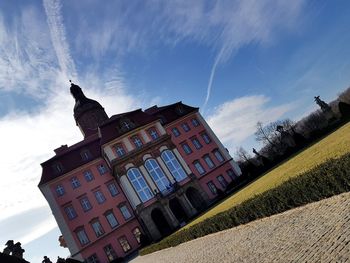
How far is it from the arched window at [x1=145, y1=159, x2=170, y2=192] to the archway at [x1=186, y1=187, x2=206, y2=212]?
3.12 m

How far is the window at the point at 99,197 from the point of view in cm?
3592

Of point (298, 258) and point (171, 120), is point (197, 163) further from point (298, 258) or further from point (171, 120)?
point (298, 258)

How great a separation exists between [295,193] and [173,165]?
87.5 feet

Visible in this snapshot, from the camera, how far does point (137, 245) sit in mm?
34281

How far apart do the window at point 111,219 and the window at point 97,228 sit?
3.94 feet

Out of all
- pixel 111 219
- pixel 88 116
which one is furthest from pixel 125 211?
pixel 88 116

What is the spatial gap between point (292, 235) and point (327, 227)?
1.15 meters

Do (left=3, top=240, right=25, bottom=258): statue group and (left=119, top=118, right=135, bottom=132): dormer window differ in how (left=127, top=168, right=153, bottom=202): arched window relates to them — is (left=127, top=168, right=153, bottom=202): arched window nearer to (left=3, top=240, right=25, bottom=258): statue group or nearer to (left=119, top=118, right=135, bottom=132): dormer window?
(left=119, top=118, right=135, bottom=132): dormer window

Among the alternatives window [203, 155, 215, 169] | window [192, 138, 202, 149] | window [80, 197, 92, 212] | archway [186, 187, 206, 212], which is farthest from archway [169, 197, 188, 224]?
window [80, 197, 92, 212]

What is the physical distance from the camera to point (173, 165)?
36.3m

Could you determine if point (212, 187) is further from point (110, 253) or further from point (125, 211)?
point (110, 253)

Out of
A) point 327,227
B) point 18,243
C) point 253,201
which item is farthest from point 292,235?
point 18,243

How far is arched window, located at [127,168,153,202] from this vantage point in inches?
1332

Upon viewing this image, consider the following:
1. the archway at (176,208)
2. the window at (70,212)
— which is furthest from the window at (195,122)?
the window at (70,212)
